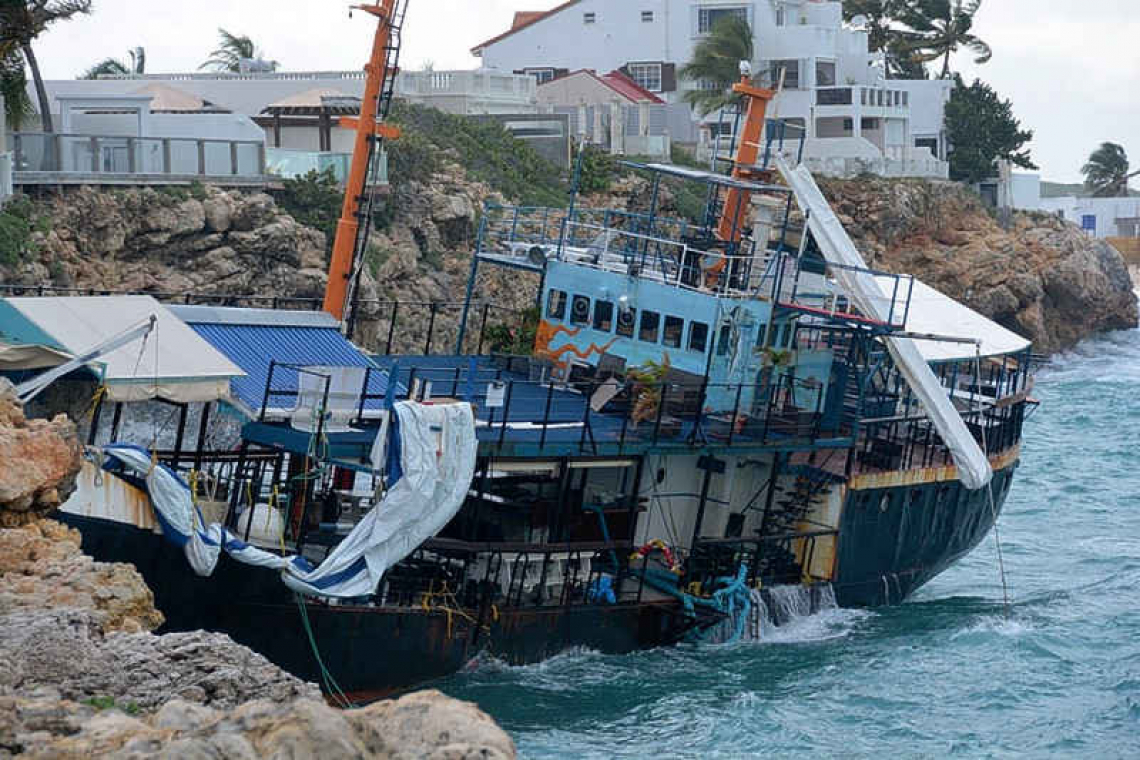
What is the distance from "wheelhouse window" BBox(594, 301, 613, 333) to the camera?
86.4 ft

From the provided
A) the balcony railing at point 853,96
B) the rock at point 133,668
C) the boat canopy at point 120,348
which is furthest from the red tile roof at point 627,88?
the rock at point 133,668

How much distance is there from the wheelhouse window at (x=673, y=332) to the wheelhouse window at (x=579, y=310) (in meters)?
1.41

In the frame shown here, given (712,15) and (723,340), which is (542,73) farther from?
(723,340)

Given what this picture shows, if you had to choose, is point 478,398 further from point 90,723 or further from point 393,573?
point 90,723

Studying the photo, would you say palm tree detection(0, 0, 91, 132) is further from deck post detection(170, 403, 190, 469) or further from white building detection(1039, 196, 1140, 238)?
white building detection(1039, 196, 1140, 238)

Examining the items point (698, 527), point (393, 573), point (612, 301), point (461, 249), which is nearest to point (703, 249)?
point (612, 301)

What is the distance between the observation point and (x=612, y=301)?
2619cm

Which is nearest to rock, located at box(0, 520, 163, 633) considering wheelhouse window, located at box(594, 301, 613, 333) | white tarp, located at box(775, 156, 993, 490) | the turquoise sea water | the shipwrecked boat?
the shipwrecked boat

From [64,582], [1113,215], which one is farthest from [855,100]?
[64,582]

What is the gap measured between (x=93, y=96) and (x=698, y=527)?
2248cm

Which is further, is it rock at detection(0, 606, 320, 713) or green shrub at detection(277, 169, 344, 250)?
green shrub at detection(277, 169, 344, 250)

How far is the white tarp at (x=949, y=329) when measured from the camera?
30.9 m

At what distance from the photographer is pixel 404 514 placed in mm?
19922

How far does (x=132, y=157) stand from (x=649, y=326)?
16.4 m
